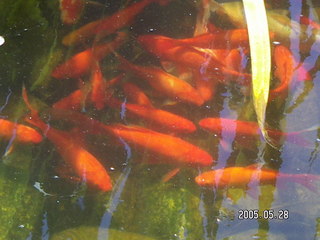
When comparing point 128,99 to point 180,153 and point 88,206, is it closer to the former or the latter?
point 180,153

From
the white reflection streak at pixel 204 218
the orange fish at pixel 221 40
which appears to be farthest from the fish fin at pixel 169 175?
the orange fish at pixel 221 40

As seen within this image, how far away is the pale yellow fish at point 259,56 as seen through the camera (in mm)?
1970

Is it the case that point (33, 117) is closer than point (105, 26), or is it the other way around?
point (33, 117)

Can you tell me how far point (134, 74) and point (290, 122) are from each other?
2.16 ft

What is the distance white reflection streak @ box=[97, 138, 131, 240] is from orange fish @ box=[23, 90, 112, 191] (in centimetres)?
3

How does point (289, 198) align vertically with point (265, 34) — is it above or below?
below

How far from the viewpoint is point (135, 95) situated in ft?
6.98

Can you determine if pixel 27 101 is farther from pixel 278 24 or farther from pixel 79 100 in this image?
pixel 278 24

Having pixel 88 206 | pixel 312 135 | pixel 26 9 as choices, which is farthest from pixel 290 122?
pixel 26 9

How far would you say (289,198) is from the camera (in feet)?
5.90

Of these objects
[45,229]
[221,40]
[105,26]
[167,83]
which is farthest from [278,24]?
[45,229]

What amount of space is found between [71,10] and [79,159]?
3.02 ft

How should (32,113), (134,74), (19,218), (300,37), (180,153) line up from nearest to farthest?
(19,218) < (180,153) < (32,113) < (134,74) < (300,37)

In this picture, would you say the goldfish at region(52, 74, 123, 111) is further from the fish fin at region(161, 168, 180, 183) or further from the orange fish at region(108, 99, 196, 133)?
the fish fin at region(161, 168, 180, 183)
